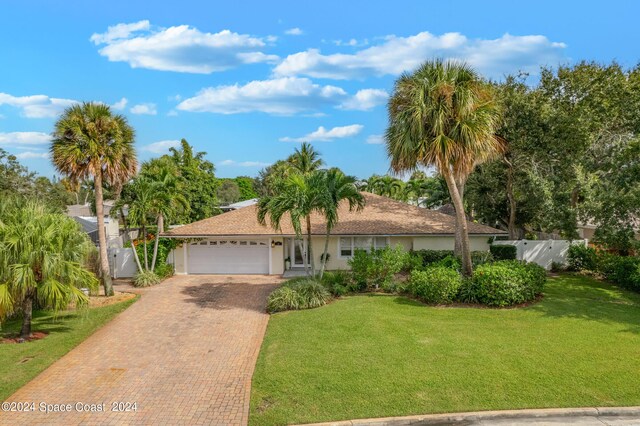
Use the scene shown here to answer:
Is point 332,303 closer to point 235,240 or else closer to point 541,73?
point 235,240

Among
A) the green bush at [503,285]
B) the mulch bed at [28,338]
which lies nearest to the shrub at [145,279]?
the mulch bed at [28,338]

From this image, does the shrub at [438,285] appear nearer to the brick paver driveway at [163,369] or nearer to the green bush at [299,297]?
the green bush at [299,297]

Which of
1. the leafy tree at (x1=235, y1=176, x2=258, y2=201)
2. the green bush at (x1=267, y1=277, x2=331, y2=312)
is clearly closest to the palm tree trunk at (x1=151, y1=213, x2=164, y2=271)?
the green bush at (x1=267, y1=277, x2=331, y2=312)

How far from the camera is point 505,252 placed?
71.8ft

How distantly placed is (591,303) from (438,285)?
5.33 metres

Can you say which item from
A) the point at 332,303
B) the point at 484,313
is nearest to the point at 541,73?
the point at 484,313

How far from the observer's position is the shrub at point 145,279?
66.0 ft

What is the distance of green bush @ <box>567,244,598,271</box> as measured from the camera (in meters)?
20.0

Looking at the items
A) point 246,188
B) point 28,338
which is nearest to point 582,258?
point 28,338

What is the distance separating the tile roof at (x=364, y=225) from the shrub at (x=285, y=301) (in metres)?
5.81

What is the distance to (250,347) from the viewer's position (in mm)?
11711

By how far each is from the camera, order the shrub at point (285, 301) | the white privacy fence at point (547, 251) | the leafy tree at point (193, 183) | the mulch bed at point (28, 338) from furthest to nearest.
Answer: the leafy tree at point (193, 183) < the white privacy fence at point (547, 251) < the shrub at point (285, 301) < the mulch bed at point (28, 338)

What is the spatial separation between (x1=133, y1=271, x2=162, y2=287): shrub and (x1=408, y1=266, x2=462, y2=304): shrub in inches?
489

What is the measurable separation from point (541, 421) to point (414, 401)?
2.19 m
